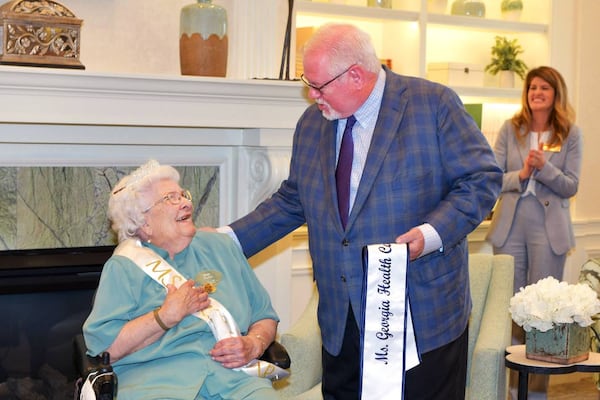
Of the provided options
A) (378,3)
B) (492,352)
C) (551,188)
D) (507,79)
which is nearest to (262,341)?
(492,352)

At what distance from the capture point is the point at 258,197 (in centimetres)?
407

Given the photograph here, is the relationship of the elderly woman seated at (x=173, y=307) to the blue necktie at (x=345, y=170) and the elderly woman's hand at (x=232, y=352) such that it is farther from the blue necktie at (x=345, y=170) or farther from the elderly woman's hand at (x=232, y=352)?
the blue necktie at (x=345, y=170)

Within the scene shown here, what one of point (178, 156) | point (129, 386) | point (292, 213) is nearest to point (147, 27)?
point (178, 156)

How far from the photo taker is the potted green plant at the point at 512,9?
18.0ft

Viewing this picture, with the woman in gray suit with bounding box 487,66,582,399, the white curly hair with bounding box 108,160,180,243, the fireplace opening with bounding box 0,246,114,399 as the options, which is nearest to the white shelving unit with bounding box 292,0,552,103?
the woman in gray suit with bounding box 487,66,582,399

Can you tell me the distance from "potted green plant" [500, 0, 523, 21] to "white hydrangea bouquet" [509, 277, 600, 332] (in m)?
2.50

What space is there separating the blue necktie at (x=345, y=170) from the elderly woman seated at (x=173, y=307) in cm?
42

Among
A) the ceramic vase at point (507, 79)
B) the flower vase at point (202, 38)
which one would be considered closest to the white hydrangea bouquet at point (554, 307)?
the flower vase at point (202, 38)

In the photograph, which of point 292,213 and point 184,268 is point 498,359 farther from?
point 184,268

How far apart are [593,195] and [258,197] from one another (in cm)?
242

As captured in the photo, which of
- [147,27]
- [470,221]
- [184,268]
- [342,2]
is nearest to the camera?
[470,221]

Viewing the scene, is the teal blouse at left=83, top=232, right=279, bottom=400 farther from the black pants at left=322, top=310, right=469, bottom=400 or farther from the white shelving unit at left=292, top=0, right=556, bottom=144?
the white shelving unit at left=292, top=0, right=556, bottom=144

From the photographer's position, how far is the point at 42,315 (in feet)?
12.6

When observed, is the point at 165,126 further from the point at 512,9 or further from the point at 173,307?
the point at 512,9
